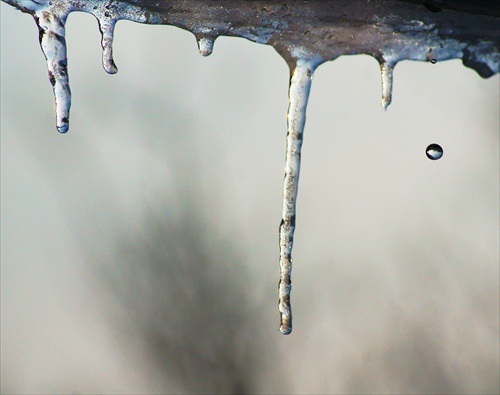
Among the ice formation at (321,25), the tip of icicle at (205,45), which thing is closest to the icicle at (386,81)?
the ice formation at (321,25)

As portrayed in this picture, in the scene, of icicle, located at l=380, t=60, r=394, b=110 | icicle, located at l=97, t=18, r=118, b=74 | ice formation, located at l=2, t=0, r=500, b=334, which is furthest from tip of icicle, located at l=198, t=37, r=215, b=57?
icicle, located at l=380, t=60, r=394, b=110

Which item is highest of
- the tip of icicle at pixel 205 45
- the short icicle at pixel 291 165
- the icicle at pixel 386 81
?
the tip of icicle at pixel 205 45

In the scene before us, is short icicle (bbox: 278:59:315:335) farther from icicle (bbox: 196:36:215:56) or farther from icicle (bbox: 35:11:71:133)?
icicle (bbox: 35:11:71:133)

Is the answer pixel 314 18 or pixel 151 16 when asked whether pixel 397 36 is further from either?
pixel 151 16

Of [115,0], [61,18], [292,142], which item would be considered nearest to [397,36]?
[292,142]

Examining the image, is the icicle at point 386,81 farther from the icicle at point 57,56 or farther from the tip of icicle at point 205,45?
the icicle at point 57,56

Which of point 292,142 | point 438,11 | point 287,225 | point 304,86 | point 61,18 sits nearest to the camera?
point 438,11
